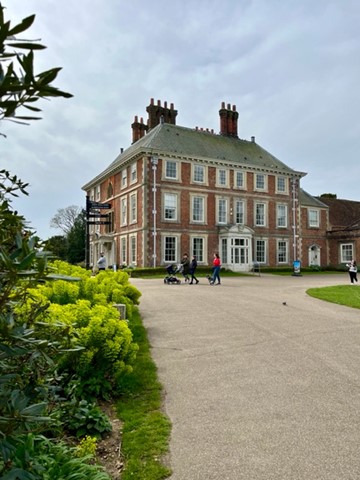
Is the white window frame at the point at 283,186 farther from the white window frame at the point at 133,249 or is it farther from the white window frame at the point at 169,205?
the white window frame at the point at 133,249

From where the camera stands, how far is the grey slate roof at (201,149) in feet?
108

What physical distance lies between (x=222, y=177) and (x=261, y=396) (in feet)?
104

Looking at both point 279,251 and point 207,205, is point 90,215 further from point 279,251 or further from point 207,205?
point 279,251

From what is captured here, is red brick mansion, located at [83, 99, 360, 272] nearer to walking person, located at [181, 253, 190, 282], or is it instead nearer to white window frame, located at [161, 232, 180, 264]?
white window frame, located at [161, 232, 180, 264]

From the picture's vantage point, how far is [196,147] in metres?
35.2

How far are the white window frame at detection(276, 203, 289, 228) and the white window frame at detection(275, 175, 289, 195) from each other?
127 centimetres

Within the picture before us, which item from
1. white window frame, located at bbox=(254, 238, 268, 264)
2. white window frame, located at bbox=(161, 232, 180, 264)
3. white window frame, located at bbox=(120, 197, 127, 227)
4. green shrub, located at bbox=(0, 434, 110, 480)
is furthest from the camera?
white window frame, located at bbox=(254, 238, 268, 264)

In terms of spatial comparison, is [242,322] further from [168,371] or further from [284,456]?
[284,456]

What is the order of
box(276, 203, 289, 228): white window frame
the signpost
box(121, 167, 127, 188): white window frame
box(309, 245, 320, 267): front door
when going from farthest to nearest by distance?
1. box(309, 245, 320, 267): front door
2. box(276, 203, 289, 228): white window frame
3. box(121, 167, 127, 188): white window frame
4. the signpost

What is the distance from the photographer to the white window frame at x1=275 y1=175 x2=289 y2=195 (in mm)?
38062

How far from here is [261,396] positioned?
461cm

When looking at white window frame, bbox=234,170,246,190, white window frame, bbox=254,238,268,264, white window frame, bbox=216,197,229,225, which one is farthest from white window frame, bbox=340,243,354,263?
white window frame, bbox=216,197,229,225

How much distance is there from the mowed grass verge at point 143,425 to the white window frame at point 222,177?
3001 cm

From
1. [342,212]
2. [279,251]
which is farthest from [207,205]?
[342,212]
